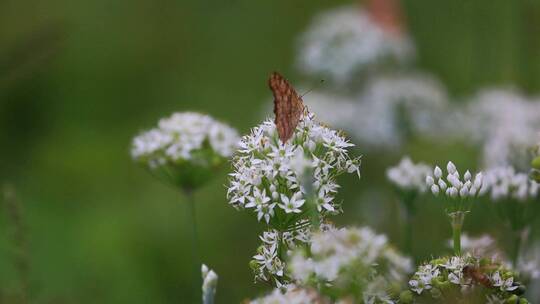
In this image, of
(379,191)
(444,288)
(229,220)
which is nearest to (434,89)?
(379,191)

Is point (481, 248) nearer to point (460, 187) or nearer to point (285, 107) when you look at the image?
point (460, 187)

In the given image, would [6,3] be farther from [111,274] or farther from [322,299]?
[322,299]

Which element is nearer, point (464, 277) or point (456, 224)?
point (464, 277)

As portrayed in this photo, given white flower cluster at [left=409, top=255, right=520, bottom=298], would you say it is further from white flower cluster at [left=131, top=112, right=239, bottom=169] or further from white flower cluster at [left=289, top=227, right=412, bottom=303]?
white flower cluster at [left=131, top=112, right=239, bottom=169]

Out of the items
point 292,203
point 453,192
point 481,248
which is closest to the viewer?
point 292,203

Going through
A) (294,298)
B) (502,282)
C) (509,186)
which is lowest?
(294,298)

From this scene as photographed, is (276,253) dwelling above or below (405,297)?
above

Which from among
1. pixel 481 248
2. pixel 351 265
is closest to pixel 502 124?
pixel 481 248

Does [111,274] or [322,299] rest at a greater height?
[111,274]
